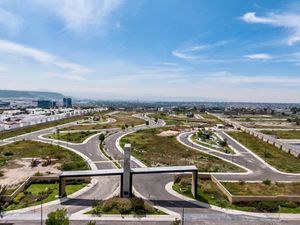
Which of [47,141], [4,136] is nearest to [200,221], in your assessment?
[47,141]

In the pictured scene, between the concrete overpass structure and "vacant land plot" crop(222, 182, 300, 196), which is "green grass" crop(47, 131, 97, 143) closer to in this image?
the concrete overpass structure

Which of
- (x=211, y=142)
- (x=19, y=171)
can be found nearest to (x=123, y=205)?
(x=19, y=171)

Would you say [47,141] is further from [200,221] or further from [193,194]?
[200,221]

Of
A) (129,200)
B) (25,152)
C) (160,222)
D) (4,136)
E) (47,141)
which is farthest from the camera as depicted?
(4,136)

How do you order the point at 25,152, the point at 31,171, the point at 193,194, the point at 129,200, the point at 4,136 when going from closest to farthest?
1. the point at 129,200
2. the point at 193,194
3. the point at 31,171
4. the point at 25,152
5. the point at 4,136

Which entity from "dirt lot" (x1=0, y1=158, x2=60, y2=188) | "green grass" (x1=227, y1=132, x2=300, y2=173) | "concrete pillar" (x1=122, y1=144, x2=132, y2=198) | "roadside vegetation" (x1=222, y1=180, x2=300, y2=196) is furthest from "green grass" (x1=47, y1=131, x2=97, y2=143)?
"roadside vegetation" (x1=222, y1=180, x2=300, y2=196)

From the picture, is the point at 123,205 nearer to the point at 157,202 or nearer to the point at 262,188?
the point at 157,202
